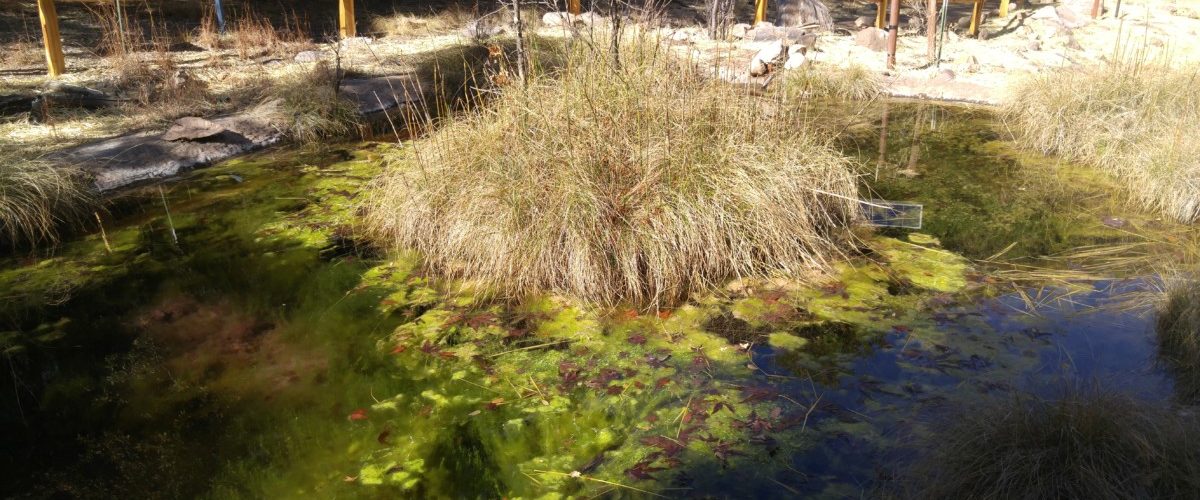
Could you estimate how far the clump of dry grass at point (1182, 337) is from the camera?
3.05 metres

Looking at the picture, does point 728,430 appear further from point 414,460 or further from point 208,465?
point 208,465

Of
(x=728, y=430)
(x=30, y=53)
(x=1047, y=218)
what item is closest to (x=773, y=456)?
(x=728, y=430)

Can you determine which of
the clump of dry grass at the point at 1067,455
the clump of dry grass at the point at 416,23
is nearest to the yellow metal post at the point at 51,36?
the clump of dry grass at the point at 416,23

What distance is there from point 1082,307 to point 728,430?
1988mm

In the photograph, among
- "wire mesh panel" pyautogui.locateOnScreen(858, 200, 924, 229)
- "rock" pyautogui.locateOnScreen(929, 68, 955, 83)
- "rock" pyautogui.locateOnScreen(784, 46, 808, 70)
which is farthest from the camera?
"rock" pyautogui.locateOnScreen(929, 68, 955, 83)

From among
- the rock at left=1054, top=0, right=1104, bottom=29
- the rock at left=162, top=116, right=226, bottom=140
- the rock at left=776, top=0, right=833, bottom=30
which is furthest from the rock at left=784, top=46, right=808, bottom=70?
the rock at left=162, top=116, right=226, bottom=140

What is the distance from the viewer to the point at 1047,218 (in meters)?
4.91

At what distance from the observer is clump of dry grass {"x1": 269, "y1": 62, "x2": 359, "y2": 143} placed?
22.8 ft

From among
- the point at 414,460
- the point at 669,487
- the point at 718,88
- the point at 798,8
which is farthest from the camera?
the point at 798,8

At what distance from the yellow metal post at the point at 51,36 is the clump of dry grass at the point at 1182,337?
8621 millimetres

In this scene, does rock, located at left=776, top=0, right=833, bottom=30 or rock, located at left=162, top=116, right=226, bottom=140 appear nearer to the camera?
rock, located at left=162, top=116, right=226, bottom=140

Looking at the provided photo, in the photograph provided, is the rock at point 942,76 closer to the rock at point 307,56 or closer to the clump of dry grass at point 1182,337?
the clump of dry grass at point 1182,337

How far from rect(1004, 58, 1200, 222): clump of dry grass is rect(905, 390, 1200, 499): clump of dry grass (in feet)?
9.86

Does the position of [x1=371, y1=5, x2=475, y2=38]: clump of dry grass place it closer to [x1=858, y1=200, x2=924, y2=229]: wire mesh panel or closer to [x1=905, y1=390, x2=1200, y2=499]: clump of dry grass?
[x1=858, y1=200, x2=924, y2=229]: wire mesh panel
